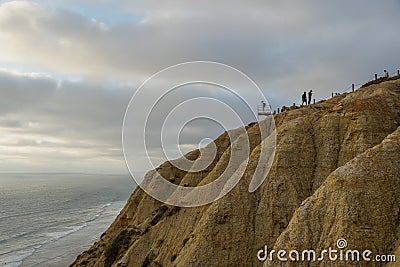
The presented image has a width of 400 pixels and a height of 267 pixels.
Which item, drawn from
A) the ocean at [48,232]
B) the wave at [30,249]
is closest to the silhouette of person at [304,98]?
the ocean at [48,232]

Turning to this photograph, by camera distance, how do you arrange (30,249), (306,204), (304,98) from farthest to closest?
(30,249) → (304,98) → (306,204)

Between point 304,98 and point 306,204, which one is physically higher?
point 304,98

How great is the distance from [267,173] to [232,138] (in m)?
19.6

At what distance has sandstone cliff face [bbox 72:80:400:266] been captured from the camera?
23.4m

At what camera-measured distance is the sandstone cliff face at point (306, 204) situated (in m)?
23.4

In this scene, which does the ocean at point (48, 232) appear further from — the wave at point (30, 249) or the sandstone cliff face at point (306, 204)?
the sandstone cliff face at point (306, 204)

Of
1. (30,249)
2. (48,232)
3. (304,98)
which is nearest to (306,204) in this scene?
(304,98)

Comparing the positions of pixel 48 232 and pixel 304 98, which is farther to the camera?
pixel 48 232

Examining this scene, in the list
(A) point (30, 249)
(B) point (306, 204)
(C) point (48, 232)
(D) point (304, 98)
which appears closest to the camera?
(B) point (306, 204)

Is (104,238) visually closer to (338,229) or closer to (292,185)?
(292,185)

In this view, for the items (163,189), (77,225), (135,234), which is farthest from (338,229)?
(77,225)

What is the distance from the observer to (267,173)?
32.7 meters

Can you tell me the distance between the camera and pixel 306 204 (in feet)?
82.0

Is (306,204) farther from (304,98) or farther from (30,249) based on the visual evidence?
(30,249)
